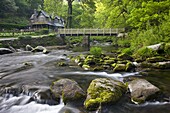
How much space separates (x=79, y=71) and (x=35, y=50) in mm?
14062

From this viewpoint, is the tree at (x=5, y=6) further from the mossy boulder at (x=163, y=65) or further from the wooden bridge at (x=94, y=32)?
the mossy boulder at (x=163, y=65)

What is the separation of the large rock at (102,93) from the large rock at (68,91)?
435 mm

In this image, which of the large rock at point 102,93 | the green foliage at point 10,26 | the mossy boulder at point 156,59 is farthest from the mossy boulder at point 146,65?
the green foliage at point 10,26

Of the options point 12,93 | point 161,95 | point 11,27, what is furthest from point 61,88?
point 11,27

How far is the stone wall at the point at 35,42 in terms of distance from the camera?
1133 inches

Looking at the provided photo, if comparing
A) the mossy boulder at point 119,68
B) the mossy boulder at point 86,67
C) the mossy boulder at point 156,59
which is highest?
the mossy boulder at point 156,59

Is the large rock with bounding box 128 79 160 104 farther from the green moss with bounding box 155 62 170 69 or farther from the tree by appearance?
the tree

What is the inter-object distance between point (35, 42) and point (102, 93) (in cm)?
2687

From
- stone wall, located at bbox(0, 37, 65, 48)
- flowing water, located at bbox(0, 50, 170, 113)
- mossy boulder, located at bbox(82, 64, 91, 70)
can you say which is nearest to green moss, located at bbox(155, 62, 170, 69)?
flowing water, located at bbox(0, 50, 170, 113)

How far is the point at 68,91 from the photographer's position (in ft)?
30.4

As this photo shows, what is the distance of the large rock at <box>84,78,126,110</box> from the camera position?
8.33 m

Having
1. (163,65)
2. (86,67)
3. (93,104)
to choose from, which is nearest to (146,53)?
(163,65)

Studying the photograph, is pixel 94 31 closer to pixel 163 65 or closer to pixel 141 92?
pixel 163 65

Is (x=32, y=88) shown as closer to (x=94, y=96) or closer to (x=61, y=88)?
(x=61, y=88)
